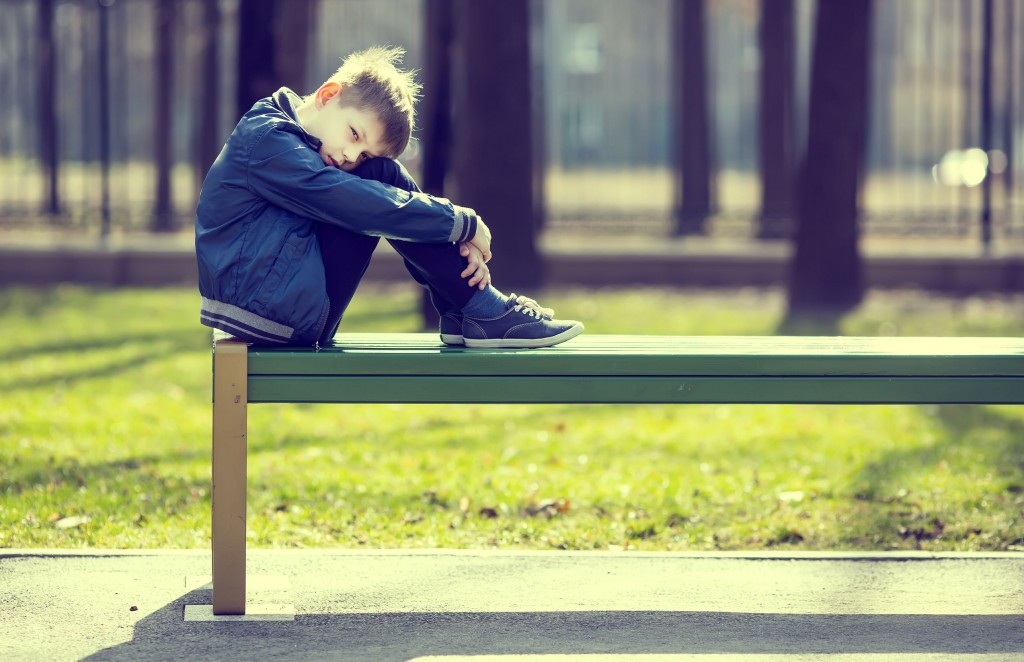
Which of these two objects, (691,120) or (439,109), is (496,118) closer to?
(439,109)

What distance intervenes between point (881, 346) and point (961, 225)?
981 cm

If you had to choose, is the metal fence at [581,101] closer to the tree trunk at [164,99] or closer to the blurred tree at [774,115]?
the tree trunk at [164,99]

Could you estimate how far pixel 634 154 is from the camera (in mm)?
15406

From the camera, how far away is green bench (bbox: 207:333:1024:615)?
3.84 m

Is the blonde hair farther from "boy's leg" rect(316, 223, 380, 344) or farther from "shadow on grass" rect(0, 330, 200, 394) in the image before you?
"shadow on grass" rect(0, 330, 200, 394)

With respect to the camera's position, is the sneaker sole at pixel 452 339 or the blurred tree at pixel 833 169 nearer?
the sneaker sole at pixel 452 339

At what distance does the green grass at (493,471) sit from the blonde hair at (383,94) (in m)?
1.53

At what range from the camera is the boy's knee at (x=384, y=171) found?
13.2ft

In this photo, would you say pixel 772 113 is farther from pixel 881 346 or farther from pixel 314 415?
pixel 881 346

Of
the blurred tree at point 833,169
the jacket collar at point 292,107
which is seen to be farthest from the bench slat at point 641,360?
the blurred tree at point 833,169

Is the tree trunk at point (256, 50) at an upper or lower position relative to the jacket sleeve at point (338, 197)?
upper

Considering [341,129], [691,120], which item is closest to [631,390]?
[341,129]

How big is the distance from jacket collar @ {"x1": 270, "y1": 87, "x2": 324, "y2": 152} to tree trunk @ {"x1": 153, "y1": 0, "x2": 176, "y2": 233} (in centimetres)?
1107

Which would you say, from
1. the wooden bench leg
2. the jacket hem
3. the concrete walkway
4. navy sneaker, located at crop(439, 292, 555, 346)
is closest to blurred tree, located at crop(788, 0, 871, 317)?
the concrete walkway
